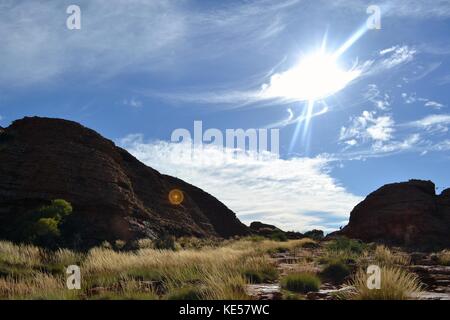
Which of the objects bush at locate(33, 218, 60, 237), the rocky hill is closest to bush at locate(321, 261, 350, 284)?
bush at locate(33, 218, 60, 237)

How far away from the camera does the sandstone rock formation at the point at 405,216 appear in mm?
63156

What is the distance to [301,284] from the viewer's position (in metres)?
11.2

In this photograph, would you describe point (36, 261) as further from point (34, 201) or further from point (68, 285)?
point (34, 201)

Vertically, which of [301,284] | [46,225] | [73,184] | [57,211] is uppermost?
[73,184]

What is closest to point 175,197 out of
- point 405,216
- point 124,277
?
point 405,216

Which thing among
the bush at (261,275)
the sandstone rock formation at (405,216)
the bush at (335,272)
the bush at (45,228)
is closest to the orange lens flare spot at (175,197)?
the sandstone rock formation at (405,216)

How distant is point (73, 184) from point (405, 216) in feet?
157

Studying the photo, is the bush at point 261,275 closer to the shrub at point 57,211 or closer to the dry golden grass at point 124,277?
the dry golden grass at point 124,277

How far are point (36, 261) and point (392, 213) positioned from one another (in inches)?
2389

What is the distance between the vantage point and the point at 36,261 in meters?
17.7

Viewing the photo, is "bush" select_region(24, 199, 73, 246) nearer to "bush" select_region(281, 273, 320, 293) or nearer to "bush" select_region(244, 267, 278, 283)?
"bush" select_region(244, 267, 278, 283)

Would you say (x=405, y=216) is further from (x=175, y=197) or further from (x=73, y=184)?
(x=73, y=184)
